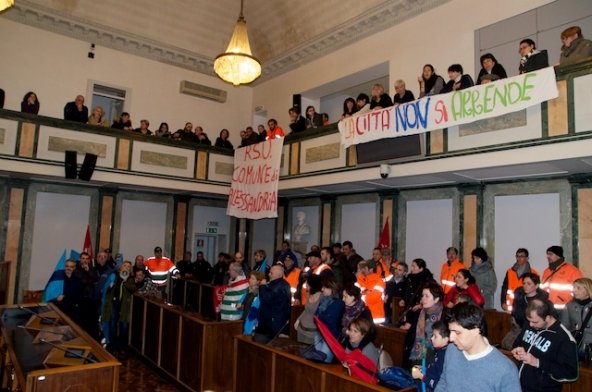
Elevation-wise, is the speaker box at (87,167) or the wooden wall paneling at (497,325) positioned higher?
the speaker box at (87,167)

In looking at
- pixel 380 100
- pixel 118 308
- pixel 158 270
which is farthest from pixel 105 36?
pixel 380 100

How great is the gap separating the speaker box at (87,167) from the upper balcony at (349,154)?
229 mm

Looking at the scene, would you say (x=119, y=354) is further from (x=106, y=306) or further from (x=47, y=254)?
(x=47, y=254)

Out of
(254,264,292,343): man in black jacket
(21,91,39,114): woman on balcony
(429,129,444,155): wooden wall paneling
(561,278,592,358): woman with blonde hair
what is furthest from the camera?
(21,91,39,114): woman on balcony

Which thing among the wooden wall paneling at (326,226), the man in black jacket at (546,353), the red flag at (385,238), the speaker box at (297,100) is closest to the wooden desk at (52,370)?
the man in black jacket at (546,353)

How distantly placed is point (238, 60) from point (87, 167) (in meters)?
5.11

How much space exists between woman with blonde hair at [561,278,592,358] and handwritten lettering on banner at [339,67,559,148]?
8.72 ft

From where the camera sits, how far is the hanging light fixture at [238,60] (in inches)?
281

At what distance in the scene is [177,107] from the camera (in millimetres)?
14125

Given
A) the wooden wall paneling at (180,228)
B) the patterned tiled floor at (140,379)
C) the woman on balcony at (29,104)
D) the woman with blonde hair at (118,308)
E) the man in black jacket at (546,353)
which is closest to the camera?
the man in black jacket at (546,353)

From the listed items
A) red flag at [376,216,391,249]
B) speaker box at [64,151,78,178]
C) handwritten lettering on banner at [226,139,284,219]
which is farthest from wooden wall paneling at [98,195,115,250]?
red flag at [376,216,391,249]

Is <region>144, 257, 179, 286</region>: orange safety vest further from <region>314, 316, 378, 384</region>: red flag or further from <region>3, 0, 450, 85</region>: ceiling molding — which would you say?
<region>3, 0, 450, 85</region>: ceiling molding

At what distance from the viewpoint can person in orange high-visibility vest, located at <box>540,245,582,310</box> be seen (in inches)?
245

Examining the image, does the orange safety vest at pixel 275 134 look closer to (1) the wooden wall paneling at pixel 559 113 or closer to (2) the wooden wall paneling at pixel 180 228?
(2) the wooden wall paneling at pixel 180 228
